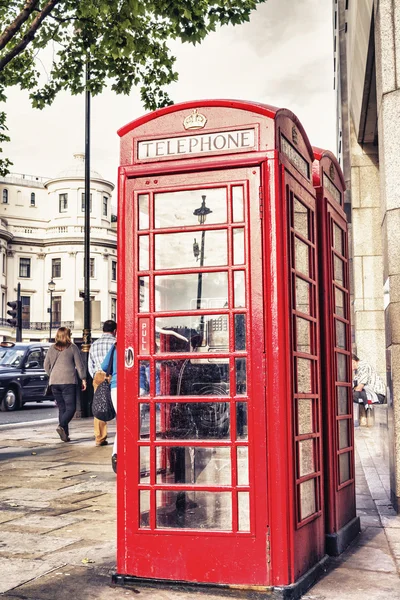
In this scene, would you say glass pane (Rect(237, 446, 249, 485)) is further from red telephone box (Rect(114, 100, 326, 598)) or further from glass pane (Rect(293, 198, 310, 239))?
glass pane (Rect(293, 198, 310, 239))

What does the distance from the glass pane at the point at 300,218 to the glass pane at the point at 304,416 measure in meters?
1.11

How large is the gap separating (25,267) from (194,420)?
72.2 m

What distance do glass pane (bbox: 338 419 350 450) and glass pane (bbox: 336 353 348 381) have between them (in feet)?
1.11

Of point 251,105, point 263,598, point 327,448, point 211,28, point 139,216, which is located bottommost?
point 263,598

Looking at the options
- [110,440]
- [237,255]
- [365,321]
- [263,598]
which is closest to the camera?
[263,598]

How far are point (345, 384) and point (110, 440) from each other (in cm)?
736

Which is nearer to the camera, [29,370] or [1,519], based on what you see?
[1,519]

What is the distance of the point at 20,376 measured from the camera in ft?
65.9

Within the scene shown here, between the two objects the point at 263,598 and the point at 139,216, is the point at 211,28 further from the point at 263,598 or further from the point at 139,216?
the point at 263,598

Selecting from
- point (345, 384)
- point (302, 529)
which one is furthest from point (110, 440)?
point (302, 529)

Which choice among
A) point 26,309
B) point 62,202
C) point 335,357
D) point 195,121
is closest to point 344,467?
point 335,357

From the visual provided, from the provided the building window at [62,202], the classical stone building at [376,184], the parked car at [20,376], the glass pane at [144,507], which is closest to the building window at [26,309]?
the building window at [62,202]

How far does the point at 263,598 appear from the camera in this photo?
162 inches

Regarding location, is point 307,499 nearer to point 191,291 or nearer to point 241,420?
point 241,420
